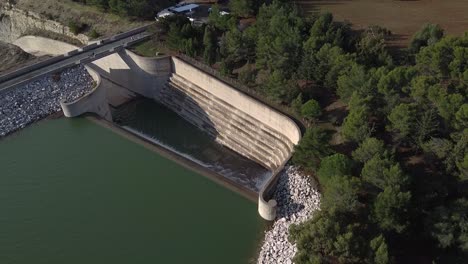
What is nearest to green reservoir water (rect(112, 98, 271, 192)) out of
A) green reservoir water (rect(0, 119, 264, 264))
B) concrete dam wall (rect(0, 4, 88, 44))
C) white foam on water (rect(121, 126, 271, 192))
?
white foam on water (rect(121, 126, 271, 192))

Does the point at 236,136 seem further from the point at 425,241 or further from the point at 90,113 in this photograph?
the point at 425,241

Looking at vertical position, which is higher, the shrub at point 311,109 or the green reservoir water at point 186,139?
the shrub at point 311,109

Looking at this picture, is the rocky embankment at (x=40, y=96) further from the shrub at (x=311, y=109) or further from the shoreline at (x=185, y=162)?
the shrub at (x=311, y=109)

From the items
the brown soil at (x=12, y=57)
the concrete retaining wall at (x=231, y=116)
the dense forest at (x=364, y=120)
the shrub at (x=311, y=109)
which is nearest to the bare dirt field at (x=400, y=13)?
the dense forest at (x=364, y=120)

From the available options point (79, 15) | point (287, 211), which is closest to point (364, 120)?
point (287, 211)

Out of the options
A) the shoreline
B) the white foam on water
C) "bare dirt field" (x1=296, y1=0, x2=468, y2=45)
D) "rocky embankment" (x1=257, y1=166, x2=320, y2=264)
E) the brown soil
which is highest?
"bare dirt field" (x1=296, y1=0, x2=468, y2=45)

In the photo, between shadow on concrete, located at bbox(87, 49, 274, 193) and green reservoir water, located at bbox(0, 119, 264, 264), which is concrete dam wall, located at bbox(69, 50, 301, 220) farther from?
green reservoir water, located at bbox(0, 119, 264, 264)

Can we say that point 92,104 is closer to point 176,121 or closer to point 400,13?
point 176,121
